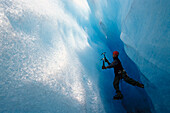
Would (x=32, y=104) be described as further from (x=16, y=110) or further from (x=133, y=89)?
(x=133, y=89)

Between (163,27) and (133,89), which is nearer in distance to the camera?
(163,27)

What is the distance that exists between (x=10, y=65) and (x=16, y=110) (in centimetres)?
52

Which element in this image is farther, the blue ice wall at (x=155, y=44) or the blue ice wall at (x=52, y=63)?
the blue ice wall at (x=155, y=44)

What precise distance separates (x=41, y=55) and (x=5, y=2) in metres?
0.93

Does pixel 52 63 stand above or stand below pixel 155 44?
above

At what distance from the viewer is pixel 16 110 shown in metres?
1.06

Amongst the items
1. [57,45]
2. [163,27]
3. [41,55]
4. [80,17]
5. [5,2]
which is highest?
[80,17]

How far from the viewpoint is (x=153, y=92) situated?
2205 mm

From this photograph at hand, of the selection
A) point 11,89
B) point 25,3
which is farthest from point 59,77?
point 25,3

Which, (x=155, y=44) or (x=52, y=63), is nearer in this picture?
(x=52, y=63)

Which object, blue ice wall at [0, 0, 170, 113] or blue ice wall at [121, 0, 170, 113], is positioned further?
blue ice wall at [121, 0, 170, 113]

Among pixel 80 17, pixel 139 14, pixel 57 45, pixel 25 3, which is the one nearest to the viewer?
pixel 25 3

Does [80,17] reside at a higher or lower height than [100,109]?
higher

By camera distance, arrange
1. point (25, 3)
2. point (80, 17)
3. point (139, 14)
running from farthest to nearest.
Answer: point (80, 17), point (139, 14), point (25, 3)
